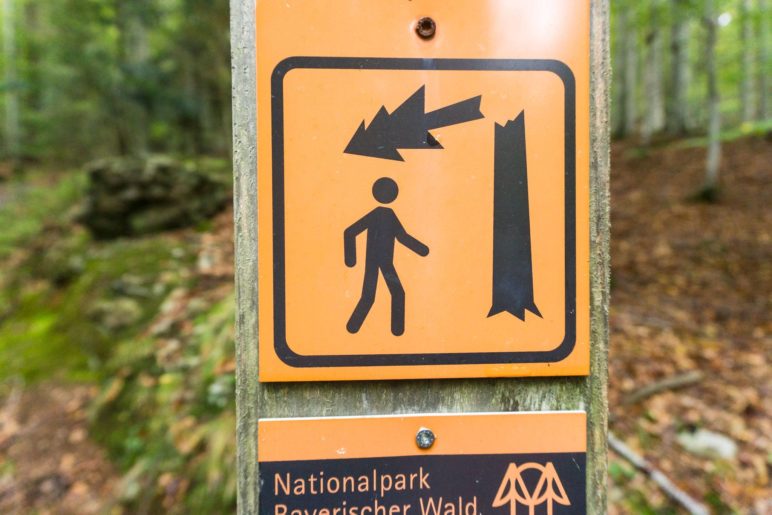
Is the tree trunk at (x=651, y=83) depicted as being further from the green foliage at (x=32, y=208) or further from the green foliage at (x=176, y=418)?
the green foliage at (x=32, y=208)

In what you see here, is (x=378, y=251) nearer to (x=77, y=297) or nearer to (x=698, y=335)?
(x=698, y=335)

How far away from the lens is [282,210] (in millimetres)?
929

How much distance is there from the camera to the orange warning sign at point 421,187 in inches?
36.7

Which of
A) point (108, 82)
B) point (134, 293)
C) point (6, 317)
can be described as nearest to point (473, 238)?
point (134, 293)

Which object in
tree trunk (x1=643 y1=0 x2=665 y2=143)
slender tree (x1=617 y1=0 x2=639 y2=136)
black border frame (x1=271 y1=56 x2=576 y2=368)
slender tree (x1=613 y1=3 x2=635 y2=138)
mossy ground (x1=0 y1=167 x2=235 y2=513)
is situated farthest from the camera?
slender tree (x1=617 y1=0 x2=639 y2=136)

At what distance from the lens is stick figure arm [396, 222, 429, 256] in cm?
94

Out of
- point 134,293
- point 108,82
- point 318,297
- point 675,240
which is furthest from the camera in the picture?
point 108,82

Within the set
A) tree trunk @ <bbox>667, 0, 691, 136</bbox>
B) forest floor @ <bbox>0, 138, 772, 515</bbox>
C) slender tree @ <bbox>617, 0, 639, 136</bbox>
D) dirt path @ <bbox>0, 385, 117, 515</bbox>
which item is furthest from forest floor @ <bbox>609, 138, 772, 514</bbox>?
slender tree @ <bbox>617, 0, 639, 136</bbox>

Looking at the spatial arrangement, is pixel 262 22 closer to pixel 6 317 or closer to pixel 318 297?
pixel 318 297

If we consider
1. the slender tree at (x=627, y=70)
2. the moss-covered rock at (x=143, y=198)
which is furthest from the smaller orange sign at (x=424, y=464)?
the slender tree at (x=627, y=70)

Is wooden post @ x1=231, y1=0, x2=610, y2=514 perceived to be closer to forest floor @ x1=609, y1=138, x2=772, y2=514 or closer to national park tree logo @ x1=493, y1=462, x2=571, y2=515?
national park tree logo @ x1=493, y1=462, x2=571, y2=515

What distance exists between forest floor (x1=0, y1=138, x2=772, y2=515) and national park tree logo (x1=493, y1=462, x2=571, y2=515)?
2.05 m

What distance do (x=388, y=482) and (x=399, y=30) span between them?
90 centimetres

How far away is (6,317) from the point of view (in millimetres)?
5602
